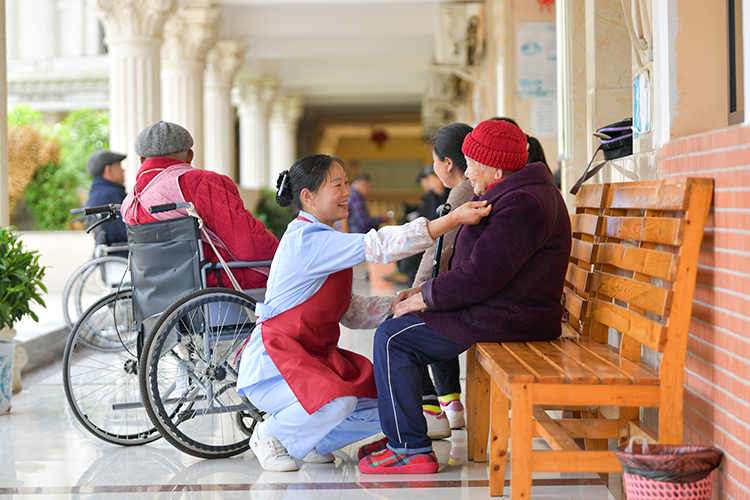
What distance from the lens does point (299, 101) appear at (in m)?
18.0

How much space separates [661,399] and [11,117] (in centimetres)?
1493

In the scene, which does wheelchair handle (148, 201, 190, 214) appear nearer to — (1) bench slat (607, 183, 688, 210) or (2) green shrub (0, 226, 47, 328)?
(2) green shrub (0, 226, 47, 328)

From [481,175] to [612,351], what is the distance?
27.5 inches

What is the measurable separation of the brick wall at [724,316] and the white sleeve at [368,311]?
1.09m

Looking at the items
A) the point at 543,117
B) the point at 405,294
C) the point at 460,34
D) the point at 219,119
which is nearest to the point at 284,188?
the point at 405,294

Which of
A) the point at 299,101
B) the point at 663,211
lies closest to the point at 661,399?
the point at 663,211

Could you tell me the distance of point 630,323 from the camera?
2.20 meters

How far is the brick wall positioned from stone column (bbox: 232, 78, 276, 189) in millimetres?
13534

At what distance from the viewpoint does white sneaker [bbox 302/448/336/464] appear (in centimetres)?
285

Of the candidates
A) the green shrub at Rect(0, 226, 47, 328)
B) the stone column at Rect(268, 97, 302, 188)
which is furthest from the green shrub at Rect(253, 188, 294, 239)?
the green shrub at Rect(0, 226, 47, 328)

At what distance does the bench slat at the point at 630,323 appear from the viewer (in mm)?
1996

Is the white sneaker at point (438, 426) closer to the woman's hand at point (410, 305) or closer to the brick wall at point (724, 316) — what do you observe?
the woman's hand at point (410, 305)

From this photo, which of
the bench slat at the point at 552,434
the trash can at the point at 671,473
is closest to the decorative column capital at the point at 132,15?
the bench slat at the point at 552,434

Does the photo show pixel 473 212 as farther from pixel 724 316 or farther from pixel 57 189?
pixel 57 189
